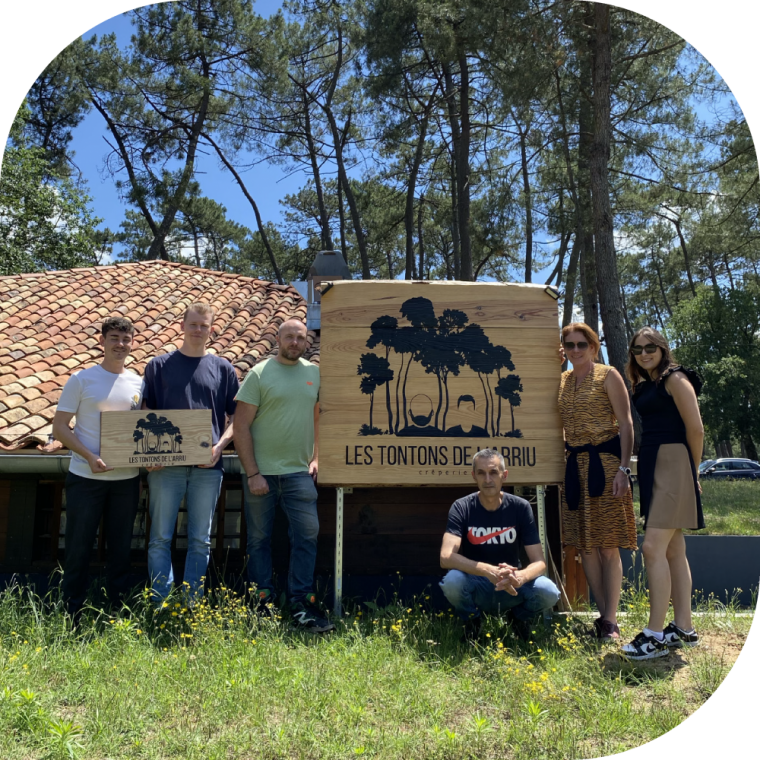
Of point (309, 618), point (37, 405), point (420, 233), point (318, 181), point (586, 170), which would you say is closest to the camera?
point (309, 618)

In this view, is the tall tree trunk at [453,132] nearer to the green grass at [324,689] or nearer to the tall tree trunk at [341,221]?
the tall tree trunk at [341,221]

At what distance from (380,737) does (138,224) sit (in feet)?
71.1

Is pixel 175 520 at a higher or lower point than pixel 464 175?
lower

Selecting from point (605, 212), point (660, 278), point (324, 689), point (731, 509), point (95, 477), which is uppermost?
point (660, 278)

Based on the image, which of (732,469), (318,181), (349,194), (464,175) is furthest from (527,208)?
(732,469)

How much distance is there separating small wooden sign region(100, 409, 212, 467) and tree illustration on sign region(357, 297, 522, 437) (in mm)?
1129

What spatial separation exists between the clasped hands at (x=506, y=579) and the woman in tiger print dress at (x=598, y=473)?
75cm

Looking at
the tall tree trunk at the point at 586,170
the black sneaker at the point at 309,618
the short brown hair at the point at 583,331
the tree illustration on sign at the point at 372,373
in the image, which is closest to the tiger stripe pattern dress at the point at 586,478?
the short brown hair at the point at 583,331

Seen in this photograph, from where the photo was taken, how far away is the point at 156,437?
421 centimetres

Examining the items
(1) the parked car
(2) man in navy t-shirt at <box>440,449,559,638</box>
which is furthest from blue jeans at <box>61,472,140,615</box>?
(1) the parked car

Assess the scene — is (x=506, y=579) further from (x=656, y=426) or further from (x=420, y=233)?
(x=420, y=233)

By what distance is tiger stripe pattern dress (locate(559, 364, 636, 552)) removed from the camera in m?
4.14

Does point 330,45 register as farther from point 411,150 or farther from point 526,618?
point 526,618

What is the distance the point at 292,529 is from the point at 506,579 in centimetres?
155
